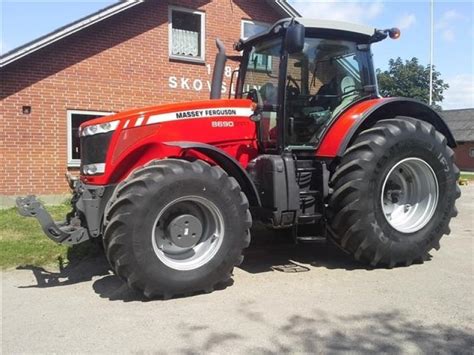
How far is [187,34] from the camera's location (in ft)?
41.7

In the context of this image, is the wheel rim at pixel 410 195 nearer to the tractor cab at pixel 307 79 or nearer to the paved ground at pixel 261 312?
the paved ground at pixel 261 312

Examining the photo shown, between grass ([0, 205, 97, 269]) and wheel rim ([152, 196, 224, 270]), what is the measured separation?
1.95 metres

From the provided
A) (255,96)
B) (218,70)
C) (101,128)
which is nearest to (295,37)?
(255,96)

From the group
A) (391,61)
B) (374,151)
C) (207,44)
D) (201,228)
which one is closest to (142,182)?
(201,228)

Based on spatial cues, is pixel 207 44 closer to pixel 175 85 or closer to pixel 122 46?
pixel 175 85

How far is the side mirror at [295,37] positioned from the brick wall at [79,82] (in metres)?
7.27

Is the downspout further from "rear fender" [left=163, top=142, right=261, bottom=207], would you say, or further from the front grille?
the front grille

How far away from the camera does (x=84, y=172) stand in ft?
18.1

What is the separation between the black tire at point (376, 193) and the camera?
216 inches

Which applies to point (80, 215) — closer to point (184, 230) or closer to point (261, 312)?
point (184, 230)

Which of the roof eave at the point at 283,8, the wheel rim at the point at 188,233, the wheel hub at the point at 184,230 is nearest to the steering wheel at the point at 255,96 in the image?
the wheel rim at the point at 188,233

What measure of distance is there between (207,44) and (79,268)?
8063 mm

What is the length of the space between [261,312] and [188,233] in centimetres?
104

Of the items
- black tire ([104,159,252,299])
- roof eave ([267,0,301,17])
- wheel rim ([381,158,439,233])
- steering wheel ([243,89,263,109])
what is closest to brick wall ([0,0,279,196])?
roof eave ([267,0,301,17])
